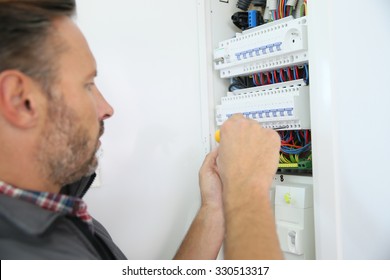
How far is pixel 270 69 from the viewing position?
1.21 metres

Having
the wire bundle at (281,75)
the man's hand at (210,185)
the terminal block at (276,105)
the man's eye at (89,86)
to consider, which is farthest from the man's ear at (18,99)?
the wire bundle at (281,75)

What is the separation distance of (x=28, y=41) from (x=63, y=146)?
209 millimetres

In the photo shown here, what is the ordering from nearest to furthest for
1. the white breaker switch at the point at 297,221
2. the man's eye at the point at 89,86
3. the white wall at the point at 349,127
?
the man's eye at the point at 89,86 < the white wall at the point at 349,127 < the white breaker switch at the point at 297,221

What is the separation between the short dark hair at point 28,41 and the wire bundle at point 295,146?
31.5 inches

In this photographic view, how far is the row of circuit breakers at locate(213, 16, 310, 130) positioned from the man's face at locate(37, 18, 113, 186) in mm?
599

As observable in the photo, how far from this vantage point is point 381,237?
1148 mm

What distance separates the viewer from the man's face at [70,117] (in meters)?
0.70

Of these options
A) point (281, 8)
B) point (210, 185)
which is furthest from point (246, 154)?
point (281, 8)

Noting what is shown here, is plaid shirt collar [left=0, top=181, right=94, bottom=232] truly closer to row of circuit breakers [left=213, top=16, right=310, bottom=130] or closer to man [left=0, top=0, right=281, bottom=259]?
man [left=0, top=0, right=281, bottom=259]

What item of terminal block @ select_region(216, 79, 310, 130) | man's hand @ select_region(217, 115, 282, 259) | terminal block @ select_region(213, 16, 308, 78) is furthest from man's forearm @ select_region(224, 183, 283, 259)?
terminal block @ select_region(213, 16, 308, 78)

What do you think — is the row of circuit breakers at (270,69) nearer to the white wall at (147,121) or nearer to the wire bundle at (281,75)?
the wire bundle at (281,75)

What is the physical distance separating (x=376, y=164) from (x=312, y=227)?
0.28 m

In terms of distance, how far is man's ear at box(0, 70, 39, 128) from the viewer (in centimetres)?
64

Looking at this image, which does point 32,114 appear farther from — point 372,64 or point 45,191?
point 372,64
